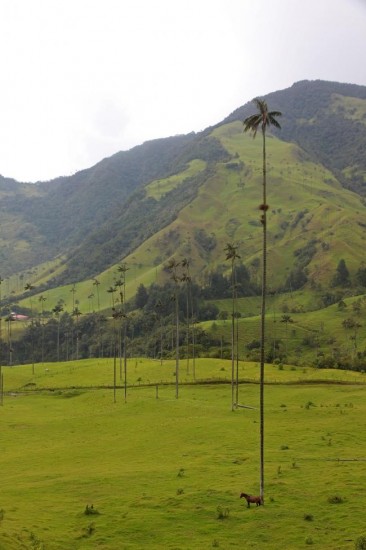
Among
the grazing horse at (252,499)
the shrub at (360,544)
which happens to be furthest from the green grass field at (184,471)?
the shrub at (360,544)

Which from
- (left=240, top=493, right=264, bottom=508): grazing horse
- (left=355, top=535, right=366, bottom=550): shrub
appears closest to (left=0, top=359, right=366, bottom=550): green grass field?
(left=240, top=493, right=264, bottom=508): grazing horse

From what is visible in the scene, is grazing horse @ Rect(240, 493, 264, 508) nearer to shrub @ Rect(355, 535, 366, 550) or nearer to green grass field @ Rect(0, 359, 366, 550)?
green grass field @ Rect(0, 359, 366, 550)

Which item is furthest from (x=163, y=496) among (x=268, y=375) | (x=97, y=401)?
(x=268, y=375)

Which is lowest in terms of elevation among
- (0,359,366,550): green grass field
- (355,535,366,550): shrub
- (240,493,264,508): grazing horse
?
(0,359,366,550): green grass field

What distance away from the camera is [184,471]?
44875 millimetres

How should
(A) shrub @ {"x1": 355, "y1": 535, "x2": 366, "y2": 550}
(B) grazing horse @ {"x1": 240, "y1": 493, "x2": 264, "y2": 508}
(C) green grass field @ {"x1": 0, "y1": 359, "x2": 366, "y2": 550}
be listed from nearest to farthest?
(A) shrub @ {"x1": 355, "y1": 535, "x2": 366, "y2": 550}, (C) green grass field @ {"x1": 0, "y1": 359, "x2": 366, "y2": 550}, (B) grazing horse @ {"x1": 240, "y1": 493, "x2": 264, "y2": 508}

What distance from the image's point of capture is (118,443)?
5938 cm

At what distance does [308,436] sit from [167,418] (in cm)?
2075

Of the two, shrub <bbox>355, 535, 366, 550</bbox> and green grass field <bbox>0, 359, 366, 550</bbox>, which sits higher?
shrub <bbox>355, 535, 366, 550</bbox>

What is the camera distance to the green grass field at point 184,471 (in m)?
32.3

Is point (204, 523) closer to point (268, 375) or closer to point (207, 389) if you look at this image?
point (207, 389)

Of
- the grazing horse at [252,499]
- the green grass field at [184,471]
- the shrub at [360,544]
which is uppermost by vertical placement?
the shrub at [360,544]

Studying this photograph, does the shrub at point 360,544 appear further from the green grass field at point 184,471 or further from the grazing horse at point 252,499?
the grazing horse at point 252,499

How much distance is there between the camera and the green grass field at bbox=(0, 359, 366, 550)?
32.3m
